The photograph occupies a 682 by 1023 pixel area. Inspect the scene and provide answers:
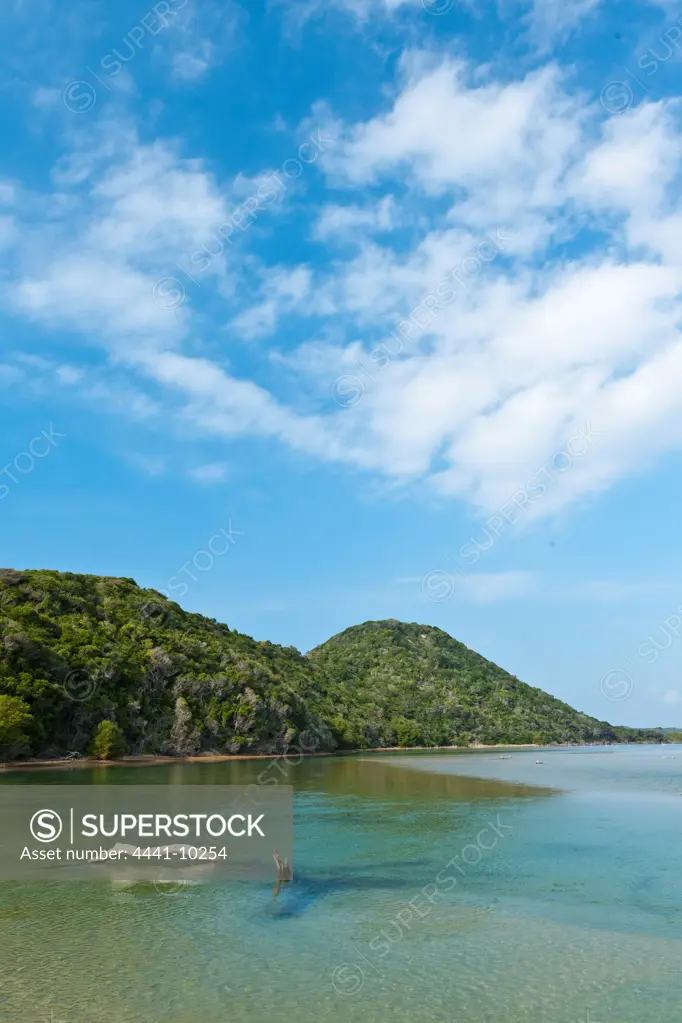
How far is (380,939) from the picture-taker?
56.0 ft

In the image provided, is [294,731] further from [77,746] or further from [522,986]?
[522,986]

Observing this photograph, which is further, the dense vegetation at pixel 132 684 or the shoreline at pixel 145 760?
the dense vegetation at pixel 132 684

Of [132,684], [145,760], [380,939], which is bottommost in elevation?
[380,939]

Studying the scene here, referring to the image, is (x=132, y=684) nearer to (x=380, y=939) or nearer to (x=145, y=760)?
(x=145, y=760)

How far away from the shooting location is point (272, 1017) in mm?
12625

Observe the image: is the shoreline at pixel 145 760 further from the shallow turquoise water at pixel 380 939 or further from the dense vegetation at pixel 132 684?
the shallow turquoise water at pixel 380 939

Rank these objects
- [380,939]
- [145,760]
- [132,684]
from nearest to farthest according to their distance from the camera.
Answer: [380,939] < [145,760] < [132,684]

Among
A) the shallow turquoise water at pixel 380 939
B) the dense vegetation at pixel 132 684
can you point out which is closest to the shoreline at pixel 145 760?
the dense vegetation at pixel 132 684

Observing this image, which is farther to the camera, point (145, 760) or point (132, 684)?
point (132, 684)

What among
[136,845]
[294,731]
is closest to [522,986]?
[136,845]

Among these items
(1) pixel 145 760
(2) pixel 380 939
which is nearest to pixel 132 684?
(1) pixel 145 760

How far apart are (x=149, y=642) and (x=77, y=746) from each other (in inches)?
874

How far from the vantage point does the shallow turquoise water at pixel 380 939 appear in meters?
13.3

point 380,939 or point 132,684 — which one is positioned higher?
point 132,684
